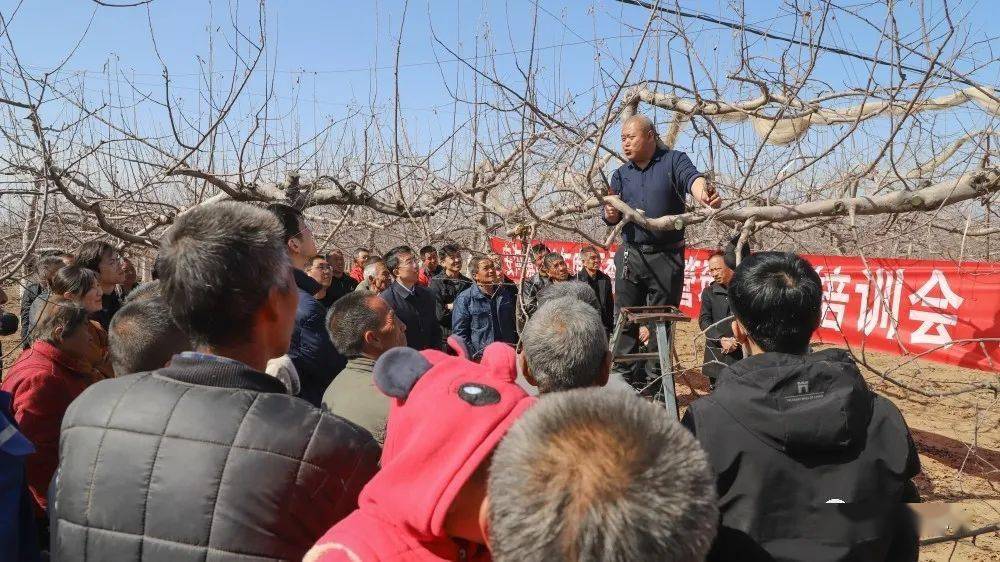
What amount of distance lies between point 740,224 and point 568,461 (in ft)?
7.59

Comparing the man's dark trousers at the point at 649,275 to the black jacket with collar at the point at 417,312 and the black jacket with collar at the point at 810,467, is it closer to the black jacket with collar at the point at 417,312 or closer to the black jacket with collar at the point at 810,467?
the black jacket with collar at the point at 417,312

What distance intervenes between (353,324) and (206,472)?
Result: 1.29 m

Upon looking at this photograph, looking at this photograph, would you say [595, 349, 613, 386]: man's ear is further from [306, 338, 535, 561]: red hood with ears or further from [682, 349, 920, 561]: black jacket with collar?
[306, 338, 535, 561]: red hood with ears

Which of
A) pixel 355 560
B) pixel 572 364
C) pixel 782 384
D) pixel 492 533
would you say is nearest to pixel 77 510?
pixel 355 560

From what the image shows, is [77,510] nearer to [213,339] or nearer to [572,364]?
[213,339]

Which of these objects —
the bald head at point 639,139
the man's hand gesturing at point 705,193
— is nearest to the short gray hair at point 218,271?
the man's hand gesturing at point 705,193

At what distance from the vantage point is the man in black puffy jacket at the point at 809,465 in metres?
1.33

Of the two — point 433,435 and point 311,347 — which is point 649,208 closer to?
point 311,347

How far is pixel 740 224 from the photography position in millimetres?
2738

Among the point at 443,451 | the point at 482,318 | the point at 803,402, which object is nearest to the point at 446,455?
the point at 443,451

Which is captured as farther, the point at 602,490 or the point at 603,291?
the point at 603,291

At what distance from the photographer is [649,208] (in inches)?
138

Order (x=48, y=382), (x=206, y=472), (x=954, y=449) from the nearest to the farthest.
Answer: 1. (x=206, y=472)
2. (x=48, y=382)
3. (x=954, y=449)

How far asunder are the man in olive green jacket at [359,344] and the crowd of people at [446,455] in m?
0.64
